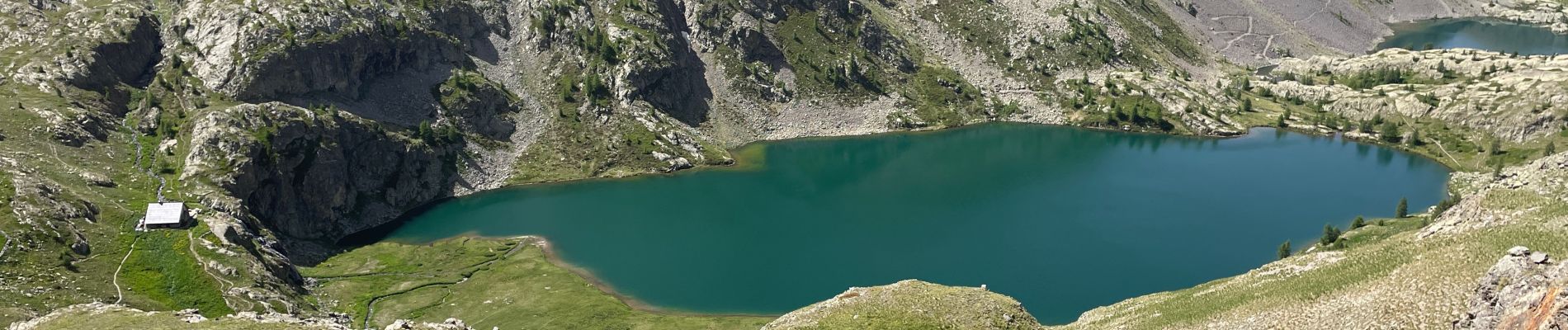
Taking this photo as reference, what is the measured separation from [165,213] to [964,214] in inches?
4159

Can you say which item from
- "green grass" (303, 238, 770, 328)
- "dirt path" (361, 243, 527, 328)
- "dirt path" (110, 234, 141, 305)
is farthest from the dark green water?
"dirt path" (110, 234, 141, 305)

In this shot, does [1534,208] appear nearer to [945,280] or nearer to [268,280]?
[945,280]

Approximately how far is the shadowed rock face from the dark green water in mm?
53955

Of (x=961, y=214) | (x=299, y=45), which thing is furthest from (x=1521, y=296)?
(x=299, y=45)

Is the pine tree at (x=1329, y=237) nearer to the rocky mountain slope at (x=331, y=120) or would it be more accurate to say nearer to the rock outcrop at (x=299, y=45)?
the rocky mountain slope at (x=331, y=120)

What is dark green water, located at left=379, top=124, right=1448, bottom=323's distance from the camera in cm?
10619

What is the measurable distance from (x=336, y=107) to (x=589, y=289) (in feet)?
247

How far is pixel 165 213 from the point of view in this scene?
3752 inches

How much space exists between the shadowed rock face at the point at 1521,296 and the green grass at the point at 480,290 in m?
65.4

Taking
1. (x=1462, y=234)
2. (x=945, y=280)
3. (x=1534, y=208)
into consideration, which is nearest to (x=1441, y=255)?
(x=1462, y=234)

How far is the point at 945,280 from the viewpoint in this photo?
105 metres

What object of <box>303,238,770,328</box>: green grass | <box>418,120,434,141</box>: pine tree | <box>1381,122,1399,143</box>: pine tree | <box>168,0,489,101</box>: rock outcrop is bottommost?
<box>303,238,770,328</box>: green grass

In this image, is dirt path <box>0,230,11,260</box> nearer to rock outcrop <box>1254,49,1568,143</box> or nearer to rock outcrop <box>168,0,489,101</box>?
rock outcrop <box>168,0,489,101</box>

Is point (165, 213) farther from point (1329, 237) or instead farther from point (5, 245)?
point (1329, 237)
